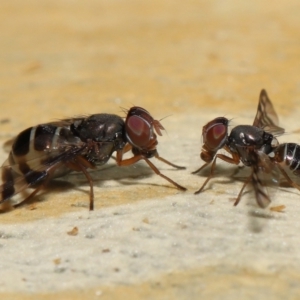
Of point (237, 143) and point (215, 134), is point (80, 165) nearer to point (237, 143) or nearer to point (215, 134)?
point (215, 134)

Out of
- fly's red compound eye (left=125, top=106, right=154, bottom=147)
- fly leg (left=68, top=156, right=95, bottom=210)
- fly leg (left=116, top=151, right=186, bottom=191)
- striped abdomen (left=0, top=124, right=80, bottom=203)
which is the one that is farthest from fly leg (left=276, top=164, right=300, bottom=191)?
striped abdomen (left=0, top=124, right=80, bottom=203)

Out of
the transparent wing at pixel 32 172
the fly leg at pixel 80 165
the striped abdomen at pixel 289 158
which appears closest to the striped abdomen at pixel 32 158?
the transparent wing at pixel 32 172

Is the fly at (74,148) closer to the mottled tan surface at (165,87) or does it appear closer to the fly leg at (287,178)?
the mottled tan surface at (165,87)

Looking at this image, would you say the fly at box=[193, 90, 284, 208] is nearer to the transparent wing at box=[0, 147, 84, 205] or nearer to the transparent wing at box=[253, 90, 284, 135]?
the transparent wing at box=[253, 90, 284, 135]

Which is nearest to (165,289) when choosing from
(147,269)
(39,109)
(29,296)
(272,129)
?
(147,269)

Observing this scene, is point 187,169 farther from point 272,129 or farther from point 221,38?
point 221,38

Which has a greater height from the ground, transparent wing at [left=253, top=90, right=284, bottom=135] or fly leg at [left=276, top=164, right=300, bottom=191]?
transparent wing at [left=253, top=90, right=284, bottom=135]

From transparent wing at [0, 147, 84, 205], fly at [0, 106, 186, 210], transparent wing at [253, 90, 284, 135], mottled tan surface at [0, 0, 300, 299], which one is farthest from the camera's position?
transparent wing at [253, 90, 284, 135]

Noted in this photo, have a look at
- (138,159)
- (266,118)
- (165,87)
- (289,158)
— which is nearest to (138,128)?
(138,159)
